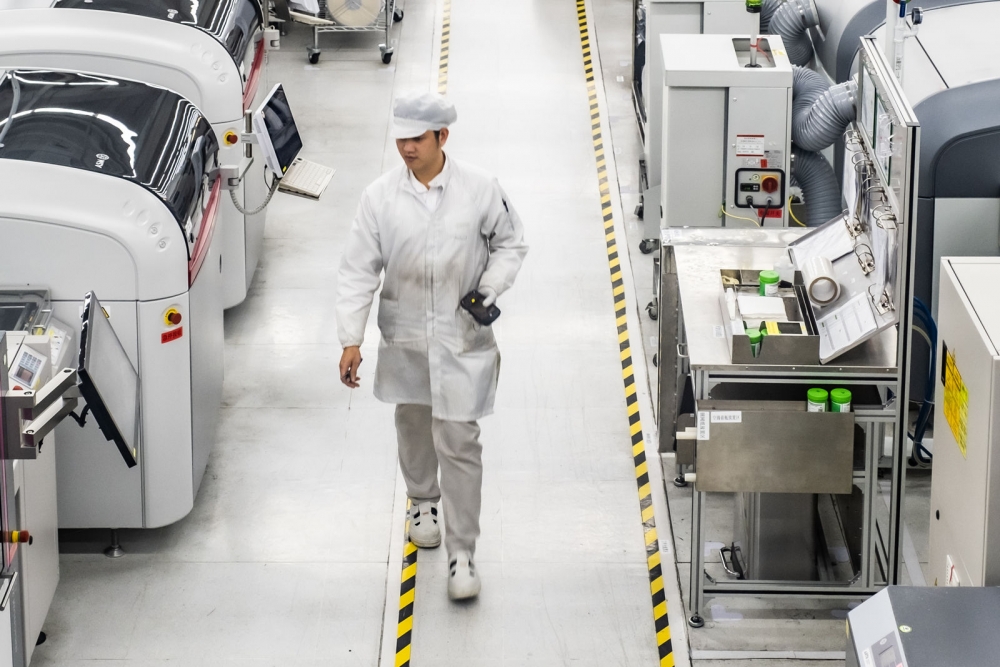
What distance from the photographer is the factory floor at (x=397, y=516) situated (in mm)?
5664

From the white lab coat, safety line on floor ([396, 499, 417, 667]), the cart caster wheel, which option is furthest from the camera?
the cart caster wheel

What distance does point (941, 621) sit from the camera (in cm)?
351

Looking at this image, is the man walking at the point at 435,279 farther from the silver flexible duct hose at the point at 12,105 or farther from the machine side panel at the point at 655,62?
the machine side panel at the point at 655,62

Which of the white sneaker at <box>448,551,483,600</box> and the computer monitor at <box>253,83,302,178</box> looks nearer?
the white sneaker at <box>448,551,483,600</box>

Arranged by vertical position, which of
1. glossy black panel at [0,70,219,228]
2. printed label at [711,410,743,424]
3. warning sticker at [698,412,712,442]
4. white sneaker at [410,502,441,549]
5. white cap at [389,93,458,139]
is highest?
white cap at [389,93,458,139]

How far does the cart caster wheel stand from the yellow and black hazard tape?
3.88m

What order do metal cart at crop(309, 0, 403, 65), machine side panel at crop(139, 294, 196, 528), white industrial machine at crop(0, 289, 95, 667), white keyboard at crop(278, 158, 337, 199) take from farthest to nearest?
1. metal cart at crop(309, 0, 403, 65)
2. white keyboard at crop(278, 158, 337, 199)
3. machine side panel at crop(139, 294, 196, 528)
4. white industrial machine at crop(0, 289, 95, 667)

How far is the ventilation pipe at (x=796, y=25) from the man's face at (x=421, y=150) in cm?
529

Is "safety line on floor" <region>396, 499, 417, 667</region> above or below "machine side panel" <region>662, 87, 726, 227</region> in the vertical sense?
below

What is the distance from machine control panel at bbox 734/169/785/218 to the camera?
7488mm

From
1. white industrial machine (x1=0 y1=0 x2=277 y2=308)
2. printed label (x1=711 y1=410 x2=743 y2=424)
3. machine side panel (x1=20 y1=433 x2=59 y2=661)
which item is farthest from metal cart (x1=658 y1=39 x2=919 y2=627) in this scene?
white industrial machine (x1=0 y1=0 x2=277 y2=308)

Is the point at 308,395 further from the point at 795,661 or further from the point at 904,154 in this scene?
the point at 904,154

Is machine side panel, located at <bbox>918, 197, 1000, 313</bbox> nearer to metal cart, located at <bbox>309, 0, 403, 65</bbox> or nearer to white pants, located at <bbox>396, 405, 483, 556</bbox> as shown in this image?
white pants, located at <bbox>396, 405, 483, 556</bbox>

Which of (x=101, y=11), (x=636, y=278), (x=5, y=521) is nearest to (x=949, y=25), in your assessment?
(x=636, y=278)
